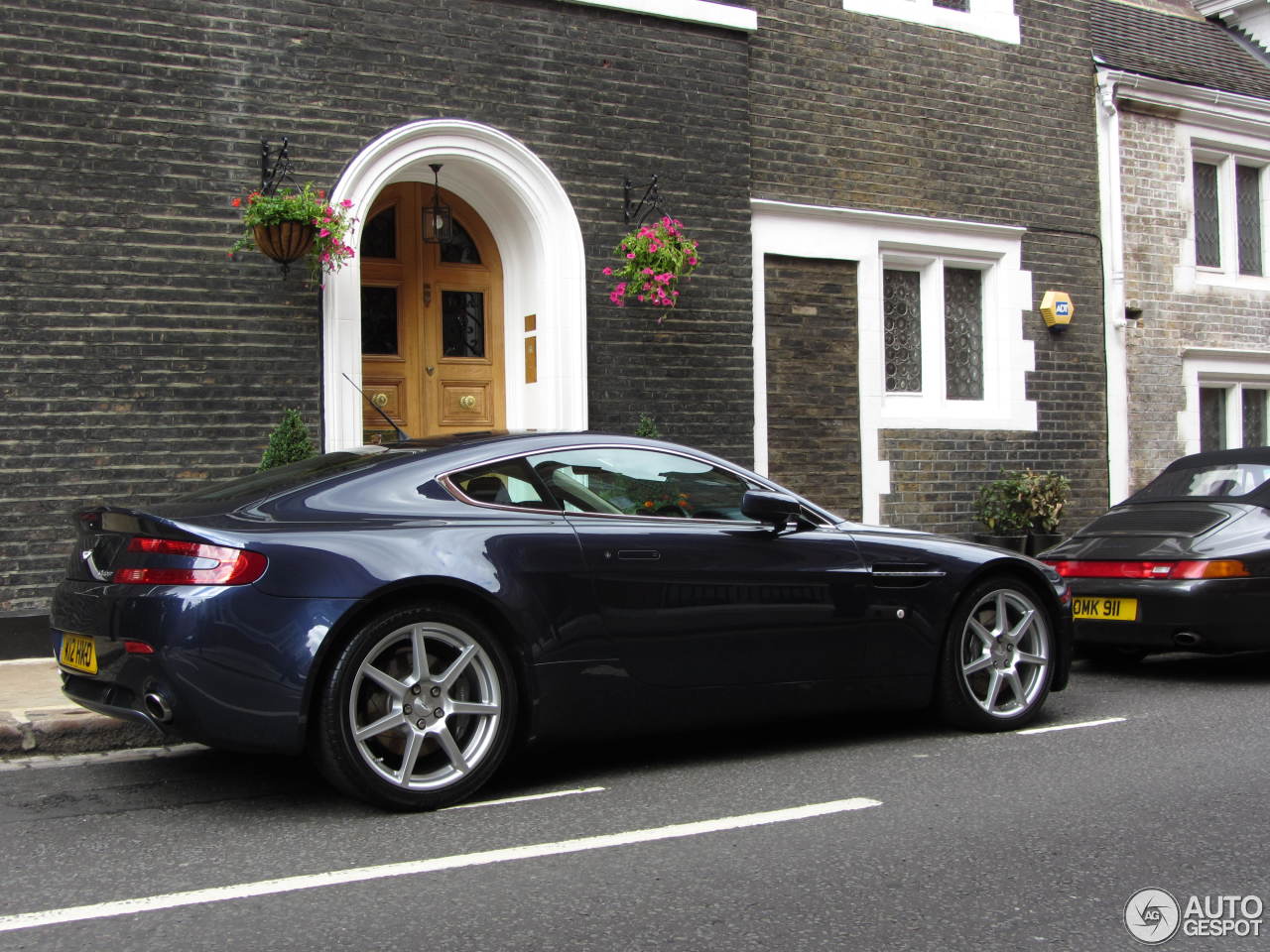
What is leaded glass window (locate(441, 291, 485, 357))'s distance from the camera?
11.2m

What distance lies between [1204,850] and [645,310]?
763 cm

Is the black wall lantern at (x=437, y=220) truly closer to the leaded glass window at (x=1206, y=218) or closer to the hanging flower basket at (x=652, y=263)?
the hanging flower basket at (x=652, y=263)

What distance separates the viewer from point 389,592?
4801mm

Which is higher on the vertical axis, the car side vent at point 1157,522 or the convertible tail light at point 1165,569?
the car side vent at point 1157,522

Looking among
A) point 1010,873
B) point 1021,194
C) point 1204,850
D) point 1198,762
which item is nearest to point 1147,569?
point 1198,762

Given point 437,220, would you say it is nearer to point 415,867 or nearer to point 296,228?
point 296,228

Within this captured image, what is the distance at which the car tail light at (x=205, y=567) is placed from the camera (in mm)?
4637

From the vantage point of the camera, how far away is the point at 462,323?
1134cm

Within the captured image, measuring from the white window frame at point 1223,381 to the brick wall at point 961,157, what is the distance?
4.19 feet

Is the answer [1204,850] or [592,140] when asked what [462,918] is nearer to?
[1204,850]

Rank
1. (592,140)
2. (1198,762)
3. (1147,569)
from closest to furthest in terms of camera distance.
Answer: (1198,762) → (1147,569) → (592,140)

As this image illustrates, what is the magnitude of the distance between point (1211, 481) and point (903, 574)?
3.70m

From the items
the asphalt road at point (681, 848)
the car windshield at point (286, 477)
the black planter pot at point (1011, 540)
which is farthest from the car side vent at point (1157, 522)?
the car windshield at point (286, 477)

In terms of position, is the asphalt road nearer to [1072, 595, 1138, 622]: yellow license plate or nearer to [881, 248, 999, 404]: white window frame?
[1072, 595, 1138, 622]: yellow license plate
